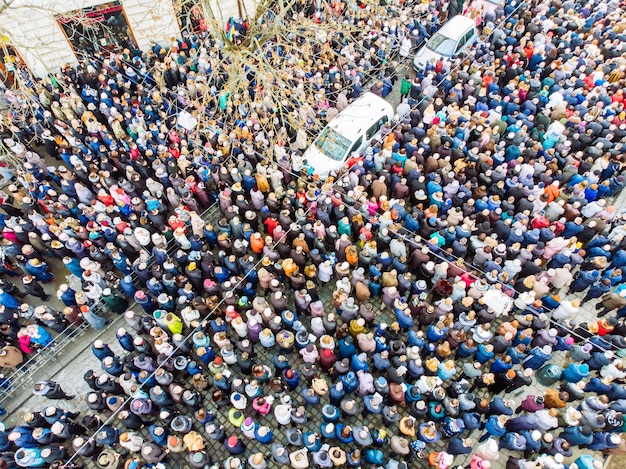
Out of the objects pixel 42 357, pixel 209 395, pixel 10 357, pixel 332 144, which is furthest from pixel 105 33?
pixel 209 395

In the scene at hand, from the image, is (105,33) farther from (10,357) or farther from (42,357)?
(10,357)

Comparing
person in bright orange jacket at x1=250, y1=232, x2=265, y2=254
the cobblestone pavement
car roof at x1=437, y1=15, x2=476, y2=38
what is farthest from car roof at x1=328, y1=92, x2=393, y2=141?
the cobblestone pavement

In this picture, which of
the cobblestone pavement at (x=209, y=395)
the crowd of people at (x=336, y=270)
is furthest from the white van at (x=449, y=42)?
the cobblestone pavement at (x=209, y=395)

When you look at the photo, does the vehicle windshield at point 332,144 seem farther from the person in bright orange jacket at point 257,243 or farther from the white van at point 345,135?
the person in bright orange jacket at point 257,243

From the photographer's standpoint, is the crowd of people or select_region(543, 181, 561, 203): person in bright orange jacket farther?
select_region(543, 181, 561, 203): person in bright orange jacket

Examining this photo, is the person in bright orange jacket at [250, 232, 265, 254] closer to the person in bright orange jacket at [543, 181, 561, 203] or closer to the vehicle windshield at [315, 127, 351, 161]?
the vehicle windshield at [315, 127, 351, 161]

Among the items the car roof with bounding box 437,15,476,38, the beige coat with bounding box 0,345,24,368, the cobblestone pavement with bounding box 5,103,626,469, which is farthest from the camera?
the car roof with bounding box 437,15,476,38
